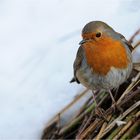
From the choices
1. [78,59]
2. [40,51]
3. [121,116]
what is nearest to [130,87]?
[121,116]

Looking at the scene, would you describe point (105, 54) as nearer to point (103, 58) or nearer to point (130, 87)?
point (103, 58)

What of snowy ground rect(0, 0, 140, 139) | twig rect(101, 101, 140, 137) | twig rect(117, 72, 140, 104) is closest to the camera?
twig rect(101, 101, 140, 137)

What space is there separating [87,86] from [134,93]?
1.02 ft

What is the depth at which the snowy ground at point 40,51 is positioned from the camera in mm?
4020

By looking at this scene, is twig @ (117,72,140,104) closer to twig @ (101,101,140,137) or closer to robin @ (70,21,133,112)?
robin @ (70,21,133,112)

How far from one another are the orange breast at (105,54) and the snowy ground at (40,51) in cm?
41

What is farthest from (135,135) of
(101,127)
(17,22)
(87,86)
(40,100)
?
(17,22)

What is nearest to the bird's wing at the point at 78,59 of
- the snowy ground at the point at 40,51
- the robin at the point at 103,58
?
the robin at the point at 103,58

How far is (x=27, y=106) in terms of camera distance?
4035 mm

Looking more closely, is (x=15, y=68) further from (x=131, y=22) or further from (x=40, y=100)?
(x=131, y=22)

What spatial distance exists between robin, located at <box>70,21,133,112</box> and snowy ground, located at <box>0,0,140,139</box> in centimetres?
29

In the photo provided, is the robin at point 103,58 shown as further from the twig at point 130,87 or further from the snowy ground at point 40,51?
the snowy ground at point 40,51

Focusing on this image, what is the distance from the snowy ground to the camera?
4.02 metres

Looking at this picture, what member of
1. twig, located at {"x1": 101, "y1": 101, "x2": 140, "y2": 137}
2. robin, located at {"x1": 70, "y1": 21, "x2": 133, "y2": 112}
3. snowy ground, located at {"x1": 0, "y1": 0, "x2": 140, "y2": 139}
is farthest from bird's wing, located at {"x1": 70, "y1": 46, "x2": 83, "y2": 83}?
twig, located at {"x1": 101, "y1": 101, "x2": 140, "y2": 137}
